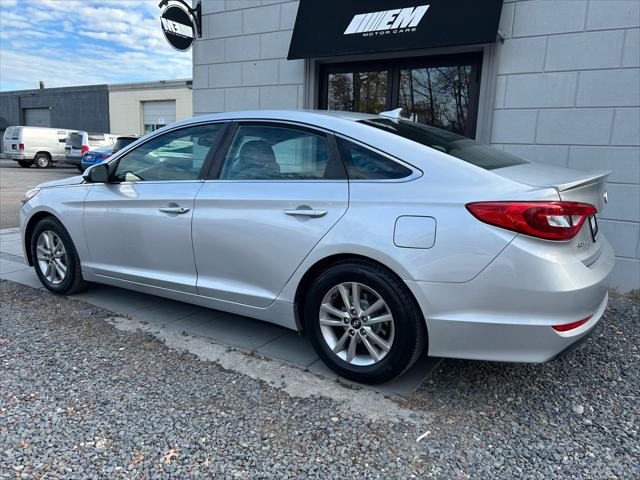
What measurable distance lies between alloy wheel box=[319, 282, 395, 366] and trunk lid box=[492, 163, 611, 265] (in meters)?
0.98

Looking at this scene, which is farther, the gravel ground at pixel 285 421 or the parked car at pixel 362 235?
the parked car at pixel 362 235

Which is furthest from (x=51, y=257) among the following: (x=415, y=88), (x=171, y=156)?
(x=415, y=88)

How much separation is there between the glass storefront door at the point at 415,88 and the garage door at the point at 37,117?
31955 millimetres

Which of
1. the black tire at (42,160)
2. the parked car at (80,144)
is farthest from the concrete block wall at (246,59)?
the black tire at (42,160)

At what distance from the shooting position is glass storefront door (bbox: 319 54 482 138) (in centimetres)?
588

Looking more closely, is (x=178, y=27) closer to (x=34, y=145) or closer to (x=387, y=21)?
(x=387, y=21)

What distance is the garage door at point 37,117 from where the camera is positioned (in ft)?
108

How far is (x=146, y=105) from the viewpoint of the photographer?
28203 mm

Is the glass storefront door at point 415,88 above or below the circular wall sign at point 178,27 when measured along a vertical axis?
below

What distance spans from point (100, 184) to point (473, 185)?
304 centimetres

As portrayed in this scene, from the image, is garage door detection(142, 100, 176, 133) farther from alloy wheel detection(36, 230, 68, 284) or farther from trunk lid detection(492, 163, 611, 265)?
trunk lid detection(492, 163, 611, 265)

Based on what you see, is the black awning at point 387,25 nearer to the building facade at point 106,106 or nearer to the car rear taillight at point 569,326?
the car rear taillight at point 569,326

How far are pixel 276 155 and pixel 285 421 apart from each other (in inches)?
65.7

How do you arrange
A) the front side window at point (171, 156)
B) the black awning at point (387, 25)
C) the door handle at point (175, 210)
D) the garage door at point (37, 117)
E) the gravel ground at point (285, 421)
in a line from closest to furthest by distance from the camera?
the gravel ground at point (285, 421)
the door handle at point (175, 210)
the front side window at point (171, 156)
the black awning at point (387, 25)
the garage door at point (37, 117)
